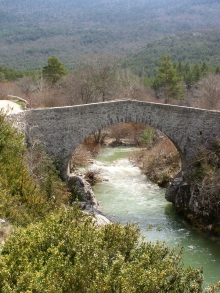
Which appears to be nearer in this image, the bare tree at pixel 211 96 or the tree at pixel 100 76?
the bare tree at pixel 211 96

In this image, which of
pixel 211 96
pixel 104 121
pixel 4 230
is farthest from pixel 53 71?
pixel 4 230

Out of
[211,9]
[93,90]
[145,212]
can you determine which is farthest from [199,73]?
[211,9]

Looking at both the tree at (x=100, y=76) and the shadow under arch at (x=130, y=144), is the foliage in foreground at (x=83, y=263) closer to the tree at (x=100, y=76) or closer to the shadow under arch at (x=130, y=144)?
the shadow under arch at (x=130, y=144)

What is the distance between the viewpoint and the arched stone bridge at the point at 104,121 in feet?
54.1

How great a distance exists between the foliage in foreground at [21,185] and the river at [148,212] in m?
3.20

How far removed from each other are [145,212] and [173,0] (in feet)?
565

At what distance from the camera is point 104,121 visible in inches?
659

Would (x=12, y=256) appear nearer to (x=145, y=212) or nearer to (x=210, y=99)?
(x=145, y=212)

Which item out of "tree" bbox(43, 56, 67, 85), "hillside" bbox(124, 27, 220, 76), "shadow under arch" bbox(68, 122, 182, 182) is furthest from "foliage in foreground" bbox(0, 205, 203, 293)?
"hillside" bbox(124, 27, 220, 76)

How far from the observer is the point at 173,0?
6791 inches

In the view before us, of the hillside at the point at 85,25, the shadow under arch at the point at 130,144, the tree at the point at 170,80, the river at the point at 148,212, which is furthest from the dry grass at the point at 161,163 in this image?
the hillside at the point at 85,25

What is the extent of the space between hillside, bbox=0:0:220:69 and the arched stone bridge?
50.7m

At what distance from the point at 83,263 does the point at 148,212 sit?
35.6 ft

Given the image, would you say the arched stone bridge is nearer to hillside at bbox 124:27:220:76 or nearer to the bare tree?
the bare tree
